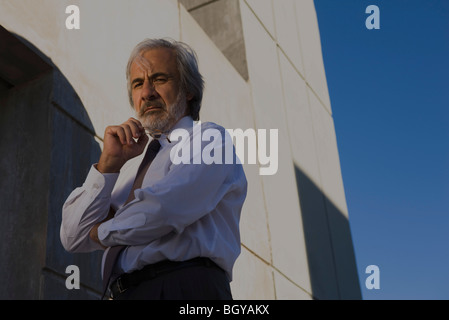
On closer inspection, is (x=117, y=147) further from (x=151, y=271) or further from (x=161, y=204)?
(x=151, y=271)

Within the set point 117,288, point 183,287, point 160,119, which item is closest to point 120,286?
point 117,288

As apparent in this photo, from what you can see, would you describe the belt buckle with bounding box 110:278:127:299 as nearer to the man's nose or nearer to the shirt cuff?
the shirt cuff

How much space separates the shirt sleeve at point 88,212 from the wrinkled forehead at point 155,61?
0.54 meters

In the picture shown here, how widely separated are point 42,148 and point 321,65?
7.54 meters

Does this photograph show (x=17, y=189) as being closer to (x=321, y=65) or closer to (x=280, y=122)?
(x=280, y=122)

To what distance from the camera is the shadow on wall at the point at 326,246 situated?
23.0 feet

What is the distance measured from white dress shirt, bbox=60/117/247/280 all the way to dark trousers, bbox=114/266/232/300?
0.18 feet

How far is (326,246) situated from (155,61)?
17.6ft

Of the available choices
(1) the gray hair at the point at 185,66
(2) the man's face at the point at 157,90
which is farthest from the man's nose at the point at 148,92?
(1) the gray hair at the point at 185,66

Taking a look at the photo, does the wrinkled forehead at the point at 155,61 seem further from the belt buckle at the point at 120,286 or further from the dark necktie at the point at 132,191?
the belt buckle at the point at 120,286

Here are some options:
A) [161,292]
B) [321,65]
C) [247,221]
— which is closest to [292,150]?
[247,221]

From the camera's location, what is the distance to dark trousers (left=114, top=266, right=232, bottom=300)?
1950 millimetres

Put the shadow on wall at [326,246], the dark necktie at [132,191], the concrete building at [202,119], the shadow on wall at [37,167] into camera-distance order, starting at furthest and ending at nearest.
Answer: the shadow on wall at [326,246] < the concrete building at [202,119] < the shadow on wall at [37,167] < the dark necktie at [132,191]

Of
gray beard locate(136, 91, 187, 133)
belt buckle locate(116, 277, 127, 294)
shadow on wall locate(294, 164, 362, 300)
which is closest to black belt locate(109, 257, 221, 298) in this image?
belt buckle locate(116, 277, 127, 294)
